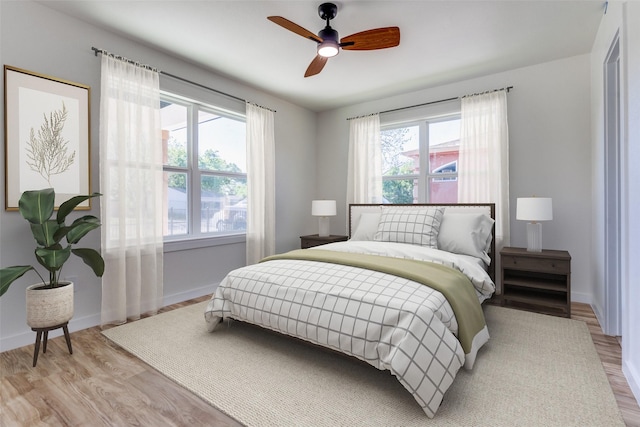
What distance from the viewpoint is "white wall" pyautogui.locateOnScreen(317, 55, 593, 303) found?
3.23 m

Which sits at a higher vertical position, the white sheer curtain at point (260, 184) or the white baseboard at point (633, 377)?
the white sheer curtain at point (260, 184)

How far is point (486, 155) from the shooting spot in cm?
363

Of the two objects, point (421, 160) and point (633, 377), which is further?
point (421, 160)

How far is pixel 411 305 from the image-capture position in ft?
5.46

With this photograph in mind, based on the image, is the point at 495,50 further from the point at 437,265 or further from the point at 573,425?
the point at 573,425

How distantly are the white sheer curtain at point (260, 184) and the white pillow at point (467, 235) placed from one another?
228 cm

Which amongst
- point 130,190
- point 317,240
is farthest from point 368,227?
point 130,190

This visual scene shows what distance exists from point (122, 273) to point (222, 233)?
1.33m

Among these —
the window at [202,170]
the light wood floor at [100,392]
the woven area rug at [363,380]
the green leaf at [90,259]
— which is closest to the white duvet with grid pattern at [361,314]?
the woven area rug at [363,380]

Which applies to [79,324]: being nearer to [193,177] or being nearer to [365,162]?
[193,177]

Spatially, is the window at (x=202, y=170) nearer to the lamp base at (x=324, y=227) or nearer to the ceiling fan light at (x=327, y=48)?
the lamp base at (x=324, y=227)

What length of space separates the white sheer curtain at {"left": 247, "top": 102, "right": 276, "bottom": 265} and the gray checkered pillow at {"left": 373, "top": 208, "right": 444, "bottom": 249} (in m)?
1.60

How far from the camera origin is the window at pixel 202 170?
346 centimetres

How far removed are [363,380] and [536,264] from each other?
2.19m
